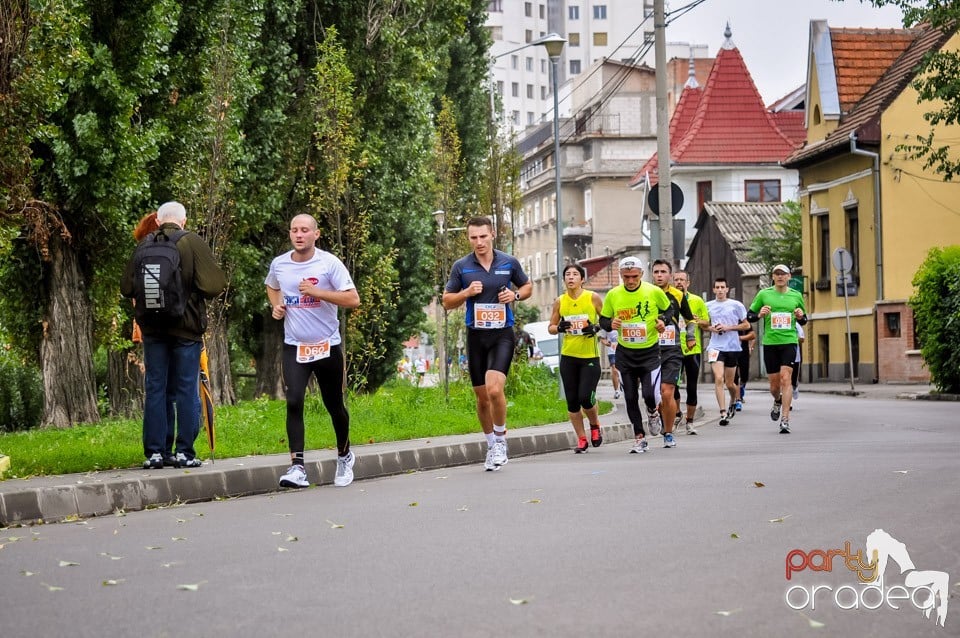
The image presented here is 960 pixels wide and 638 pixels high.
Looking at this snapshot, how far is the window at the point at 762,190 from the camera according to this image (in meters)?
71.8

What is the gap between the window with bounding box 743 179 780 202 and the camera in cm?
7175

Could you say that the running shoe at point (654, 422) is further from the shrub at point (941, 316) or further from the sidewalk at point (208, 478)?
the shrub at point (941, 316)

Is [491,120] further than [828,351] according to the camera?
No

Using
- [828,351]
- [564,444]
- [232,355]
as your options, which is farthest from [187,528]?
[828,351]

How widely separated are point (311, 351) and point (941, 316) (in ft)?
68.7

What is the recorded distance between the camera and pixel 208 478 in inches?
481

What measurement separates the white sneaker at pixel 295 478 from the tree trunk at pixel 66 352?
11404 millimetres

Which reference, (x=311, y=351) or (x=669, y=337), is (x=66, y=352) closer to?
(x=669, y=337)

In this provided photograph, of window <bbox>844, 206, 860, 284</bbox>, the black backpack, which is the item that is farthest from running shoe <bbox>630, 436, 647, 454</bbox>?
window <bbox>844, 206, 860, 284</bbox>

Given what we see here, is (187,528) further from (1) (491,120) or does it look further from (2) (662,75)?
(1) (491,120)

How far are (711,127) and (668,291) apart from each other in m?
54.9

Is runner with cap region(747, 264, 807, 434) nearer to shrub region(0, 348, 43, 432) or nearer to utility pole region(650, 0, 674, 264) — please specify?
utility pole region(650, 0, 674, 264)

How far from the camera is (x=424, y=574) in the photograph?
710cm

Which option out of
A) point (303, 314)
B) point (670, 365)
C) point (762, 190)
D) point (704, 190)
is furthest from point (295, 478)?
point (762, 190)
